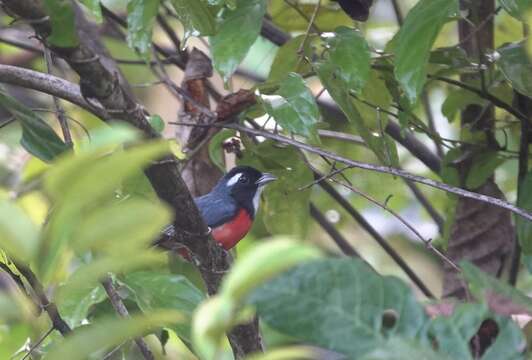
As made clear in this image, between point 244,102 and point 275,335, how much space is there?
0.99m

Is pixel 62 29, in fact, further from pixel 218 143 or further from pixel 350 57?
pixel 218 143

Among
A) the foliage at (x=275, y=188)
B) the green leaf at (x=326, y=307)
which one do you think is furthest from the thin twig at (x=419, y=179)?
the green leaf at (x=326, y=307)

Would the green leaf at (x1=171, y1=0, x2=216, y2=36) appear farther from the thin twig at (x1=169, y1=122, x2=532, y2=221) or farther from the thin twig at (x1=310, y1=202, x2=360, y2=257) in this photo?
the thin twig at (x1=310, y1=202, x2=360, y2=257)

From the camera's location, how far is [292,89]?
2811mm

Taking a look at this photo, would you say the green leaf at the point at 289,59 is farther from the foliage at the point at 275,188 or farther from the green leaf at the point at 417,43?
the green leaf at the point at 417,43

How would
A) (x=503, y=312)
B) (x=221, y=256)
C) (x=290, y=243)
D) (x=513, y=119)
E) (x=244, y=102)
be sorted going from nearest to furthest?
(x=290, y=243) < (x=503, y=312) < (x=221, y=256) < (x=244, y=102) < (x=513, y=119)

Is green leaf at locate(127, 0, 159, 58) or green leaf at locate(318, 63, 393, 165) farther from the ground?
green leaf at locate(127, 0, 159, 58)

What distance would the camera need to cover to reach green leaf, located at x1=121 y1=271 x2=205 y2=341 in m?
2.45

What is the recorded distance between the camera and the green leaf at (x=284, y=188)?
11.0 feet

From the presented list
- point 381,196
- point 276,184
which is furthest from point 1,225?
point 381,196

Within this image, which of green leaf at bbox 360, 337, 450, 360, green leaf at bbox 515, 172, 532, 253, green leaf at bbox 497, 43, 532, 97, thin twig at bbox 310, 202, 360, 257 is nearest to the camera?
green leaf at bbox 360, 337, 450, 360

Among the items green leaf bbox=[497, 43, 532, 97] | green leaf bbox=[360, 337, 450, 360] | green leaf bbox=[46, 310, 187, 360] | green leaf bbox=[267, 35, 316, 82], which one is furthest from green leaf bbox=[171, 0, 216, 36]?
green leaf bbox=[46, 310, 187, 360]

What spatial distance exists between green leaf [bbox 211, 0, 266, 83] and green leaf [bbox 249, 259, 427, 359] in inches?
61.0

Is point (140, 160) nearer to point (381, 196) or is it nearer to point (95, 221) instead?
point (95, 221)
